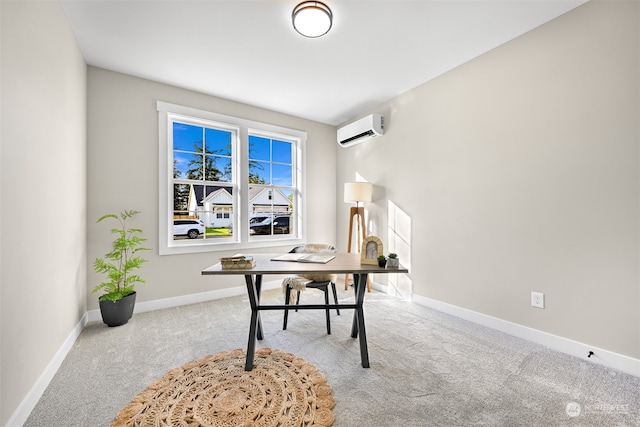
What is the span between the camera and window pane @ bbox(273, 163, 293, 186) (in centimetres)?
417

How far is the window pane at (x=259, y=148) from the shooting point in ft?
12.9

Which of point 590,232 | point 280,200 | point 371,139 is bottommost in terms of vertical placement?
point 590,232

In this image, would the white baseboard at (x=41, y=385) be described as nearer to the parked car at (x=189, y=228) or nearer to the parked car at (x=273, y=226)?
the parked car at (x=189, y=228)

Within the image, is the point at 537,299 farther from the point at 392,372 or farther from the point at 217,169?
the point at 217,169

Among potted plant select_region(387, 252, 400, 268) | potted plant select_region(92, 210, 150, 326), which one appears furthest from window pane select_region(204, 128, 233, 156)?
potted plant select_region(387, 252, 400, 268)

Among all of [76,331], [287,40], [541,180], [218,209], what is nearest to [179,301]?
[76,331]

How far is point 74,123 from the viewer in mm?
2350

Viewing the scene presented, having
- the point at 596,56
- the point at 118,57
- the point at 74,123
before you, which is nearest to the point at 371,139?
the point at 596,56

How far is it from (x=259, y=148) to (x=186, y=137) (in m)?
0.98

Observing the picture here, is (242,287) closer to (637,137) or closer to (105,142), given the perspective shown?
(105,142)

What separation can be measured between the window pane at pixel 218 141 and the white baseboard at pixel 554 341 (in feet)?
10.8

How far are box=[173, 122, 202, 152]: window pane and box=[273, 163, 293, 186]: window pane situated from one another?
43.7 inches

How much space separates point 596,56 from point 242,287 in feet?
13.4

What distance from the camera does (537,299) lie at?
7.55 ft
